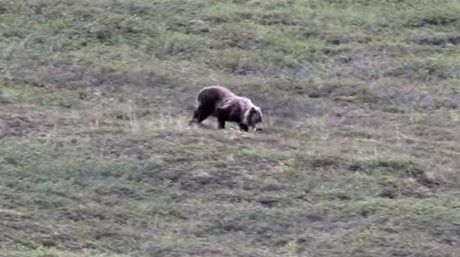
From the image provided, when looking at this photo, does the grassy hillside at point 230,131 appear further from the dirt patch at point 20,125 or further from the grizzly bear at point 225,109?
the grizzly bear at point 225,109

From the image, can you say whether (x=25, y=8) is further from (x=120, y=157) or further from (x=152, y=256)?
(x=152, y=256)

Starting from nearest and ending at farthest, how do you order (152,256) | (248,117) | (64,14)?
(152,256) < (248,117) < (64,14)

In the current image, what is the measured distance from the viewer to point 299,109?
809 inches

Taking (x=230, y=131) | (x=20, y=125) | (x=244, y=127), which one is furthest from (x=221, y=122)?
(x=20, y=125)

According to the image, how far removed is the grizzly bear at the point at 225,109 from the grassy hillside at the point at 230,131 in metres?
0.32

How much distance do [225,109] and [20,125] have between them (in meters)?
3.00

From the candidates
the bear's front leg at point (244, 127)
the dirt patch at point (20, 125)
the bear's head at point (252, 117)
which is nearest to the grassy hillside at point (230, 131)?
the dirt patch at point (20, 125)

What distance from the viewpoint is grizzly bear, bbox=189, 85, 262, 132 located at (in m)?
18.5

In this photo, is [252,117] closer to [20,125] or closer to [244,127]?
[244,127]

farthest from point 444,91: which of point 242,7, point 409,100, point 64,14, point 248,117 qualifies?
point 64,14

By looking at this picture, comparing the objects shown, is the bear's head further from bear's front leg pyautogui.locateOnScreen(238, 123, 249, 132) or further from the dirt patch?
the dirt patch

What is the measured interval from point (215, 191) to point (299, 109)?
6.23 meters

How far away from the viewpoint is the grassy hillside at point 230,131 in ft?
42.6

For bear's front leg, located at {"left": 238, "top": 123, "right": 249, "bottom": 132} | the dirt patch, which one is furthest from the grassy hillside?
bear's front leg, located at {"left": 238, "top": 123, "right": 249, "bottom": 132}
